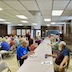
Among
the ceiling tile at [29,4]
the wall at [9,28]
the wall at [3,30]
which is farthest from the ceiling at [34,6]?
the wall at [9,28]

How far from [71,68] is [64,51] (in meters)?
2.31

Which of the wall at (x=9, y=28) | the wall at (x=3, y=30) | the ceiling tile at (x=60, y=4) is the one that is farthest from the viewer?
the wall at (x=9, y=28)

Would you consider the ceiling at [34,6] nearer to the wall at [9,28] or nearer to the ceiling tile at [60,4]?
the ceiling tile at [60,4]

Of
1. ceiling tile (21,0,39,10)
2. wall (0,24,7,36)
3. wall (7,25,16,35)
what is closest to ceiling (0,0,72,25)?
ceiling tile (21,0,39,10)

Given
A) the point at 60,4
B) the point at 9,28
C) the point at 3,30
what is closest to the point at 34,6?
the point at 60,4

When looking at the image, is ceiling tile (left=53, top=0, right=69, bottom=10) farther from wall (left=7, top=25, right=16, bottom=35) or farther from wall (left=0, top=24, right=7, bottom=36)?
wall (left=7, top=25, right=16, bottom=35)

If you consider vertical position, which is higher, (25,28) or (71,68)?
(25,28)

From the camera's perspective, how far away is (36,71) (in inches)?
86.8

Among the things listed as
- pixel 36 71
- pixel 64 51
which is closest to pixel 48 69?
pixel 36 71

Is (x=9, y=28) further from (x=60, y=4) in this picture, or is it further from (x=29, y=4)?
(x=60, y=4)

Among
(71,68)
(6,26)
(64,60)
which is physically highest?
(6,26)

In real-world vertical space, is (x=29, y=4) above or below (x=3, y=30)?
above

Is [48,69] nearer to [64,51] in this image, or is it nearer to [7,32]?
[64,51]

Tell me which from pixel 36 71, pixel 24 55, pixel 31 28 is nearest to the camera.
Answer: pixel 36 71
